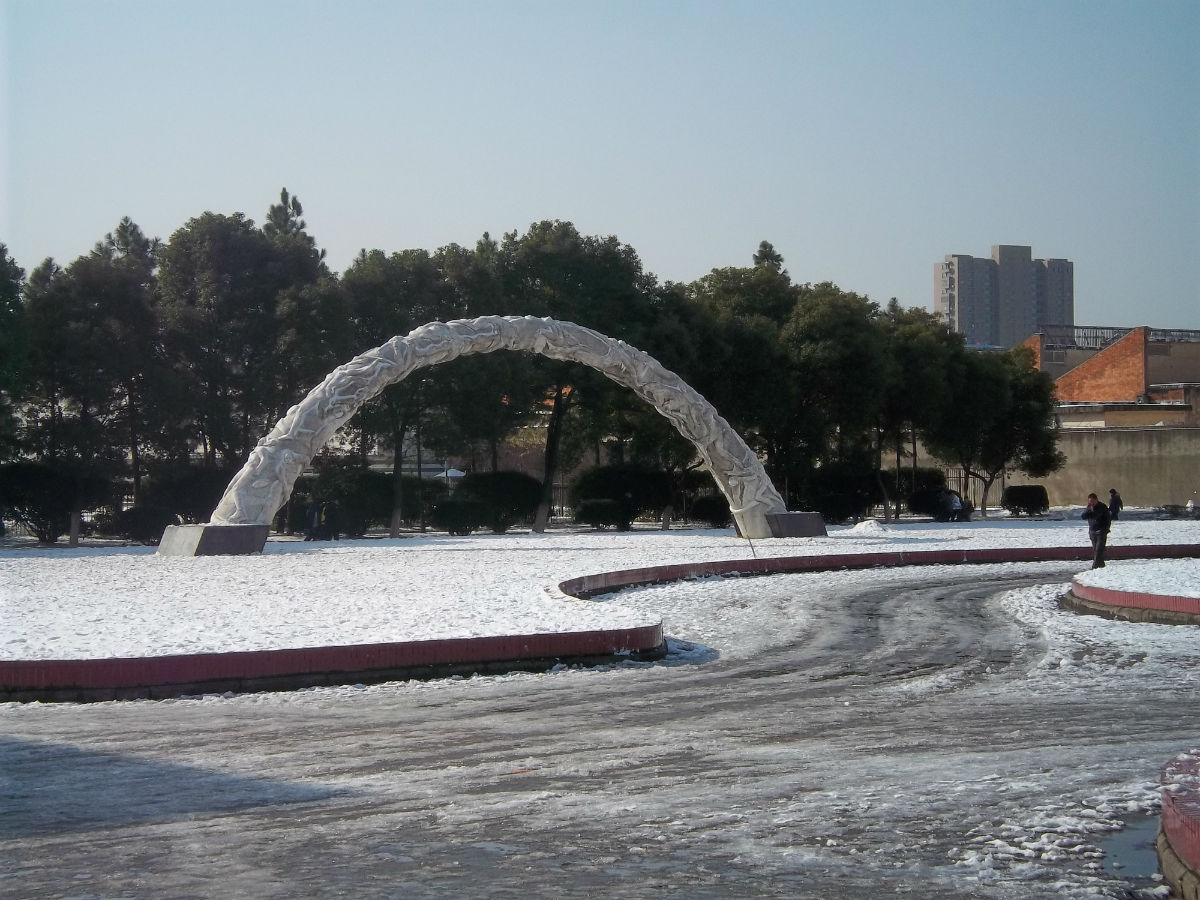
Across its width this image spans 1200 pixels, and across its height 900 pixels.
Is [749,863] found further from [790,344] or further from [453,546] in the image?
[790,344]

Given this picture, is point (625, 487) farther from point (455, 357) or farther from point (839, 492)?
point (455, 357)

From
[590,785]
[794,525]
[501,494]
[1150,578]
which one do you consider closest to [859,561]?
[1150,578]

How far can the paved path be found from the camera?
18.1 ft

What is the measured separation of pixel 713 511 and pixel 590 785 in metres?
39.0

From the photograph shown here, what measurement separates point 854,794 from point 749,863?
56.1 inches

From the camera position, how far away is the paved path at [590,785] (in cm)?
552

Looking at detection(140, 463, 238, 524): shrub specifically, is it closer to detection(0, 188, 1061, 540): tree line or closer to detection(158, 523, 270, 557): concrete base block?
detection(0, 188, 1061, 540): tree line

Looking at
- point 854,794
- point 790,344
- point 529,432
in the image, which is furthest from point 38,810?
point 529,432

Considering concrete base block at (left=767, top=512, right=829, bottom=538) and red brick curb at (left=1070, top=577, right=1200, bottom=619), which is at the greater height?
concrete base block at (left=767, top=512, right=829, bottom=538)

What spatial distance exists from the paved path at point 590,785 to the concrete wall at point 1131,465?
46.6 m

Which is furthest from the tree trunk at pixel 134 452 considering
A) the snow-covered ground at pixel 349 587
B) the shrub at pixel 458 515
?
the shrub at pixel 458 515

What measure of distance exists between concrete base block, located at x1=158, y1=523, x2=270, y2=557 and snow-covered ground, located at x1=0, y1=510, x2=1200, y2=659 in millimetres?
567

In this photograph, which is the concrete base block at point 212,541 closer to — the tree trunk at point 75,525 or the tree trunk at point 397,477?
the tree trunk at point 75,525

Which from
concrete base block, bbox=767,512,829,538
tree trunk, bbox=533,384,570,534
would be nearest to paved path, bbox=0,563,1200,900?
A: concrete base block, bbox=767,512,829,538
